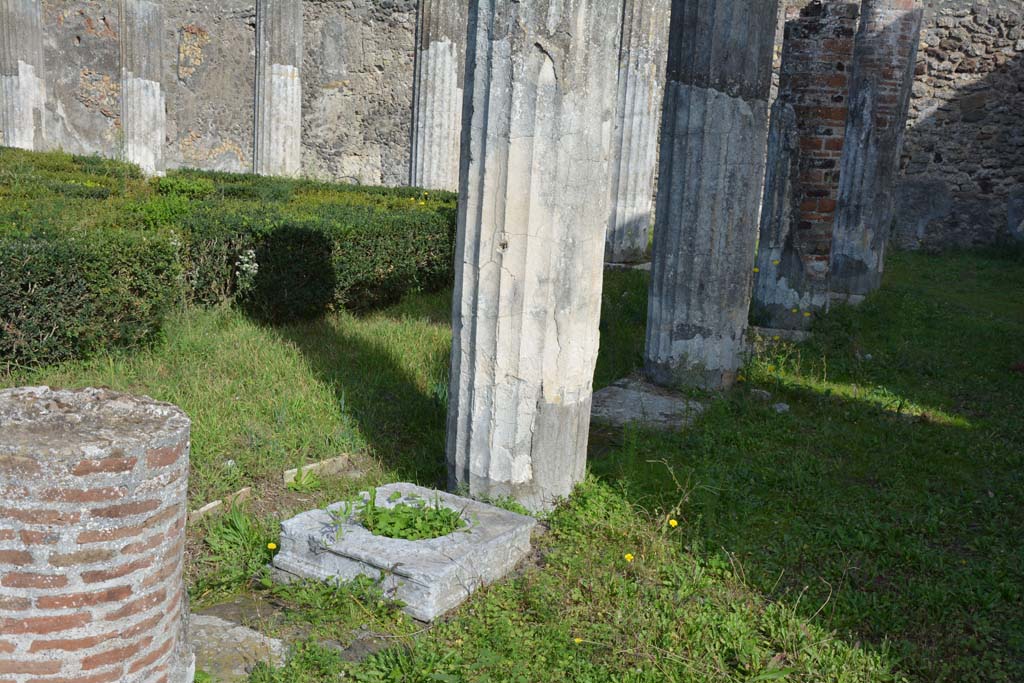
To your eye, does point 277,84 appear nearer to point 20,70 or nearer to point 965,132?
point 20,70

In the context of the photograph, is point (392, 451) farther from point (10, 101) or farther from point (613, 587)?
point (10, 101)

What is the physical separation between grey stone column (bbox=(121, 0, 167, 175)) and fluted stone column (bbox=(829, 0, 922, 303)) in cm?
956

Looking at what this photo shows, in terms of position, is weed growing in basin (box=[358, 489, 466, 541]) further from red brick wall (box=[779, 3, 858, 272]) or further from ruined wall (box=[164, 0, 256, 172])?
ruined wall (box=[164, 0, 256, 172])

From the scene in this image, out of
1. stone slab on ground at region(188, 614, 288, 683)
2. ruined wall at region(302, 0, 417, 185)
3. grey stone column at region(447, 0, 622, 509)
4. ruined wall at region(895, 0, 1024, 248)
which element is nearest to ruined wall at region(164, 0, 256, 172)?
ruined wall at region(302, 0, 417, 185)

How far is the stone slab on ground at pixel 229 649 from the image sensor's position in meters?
2.83

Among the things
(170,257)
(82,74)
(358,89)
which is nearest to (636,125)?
(170,257)

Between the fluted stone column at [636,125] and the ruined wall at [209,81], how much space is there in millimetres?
10300

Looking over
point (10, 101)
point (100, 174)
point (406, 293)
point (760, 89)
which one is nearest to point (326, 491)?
point (760, 89)

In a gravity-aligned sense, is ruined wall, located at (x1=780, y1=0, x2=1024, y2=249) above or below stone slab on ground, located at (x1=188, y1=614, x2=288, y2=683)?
above

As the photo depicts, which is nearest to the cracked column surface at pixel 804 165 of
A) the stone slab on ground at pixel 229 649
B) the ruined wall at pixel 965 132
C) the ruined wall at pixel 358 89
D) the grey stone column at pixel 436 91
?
the grey stone column at pixel 436 91

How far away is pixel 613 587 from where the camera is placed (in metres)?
3.43

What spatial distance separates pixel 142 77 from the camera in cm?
1375

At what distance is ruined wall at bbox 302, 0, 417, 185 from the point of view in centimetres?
1875

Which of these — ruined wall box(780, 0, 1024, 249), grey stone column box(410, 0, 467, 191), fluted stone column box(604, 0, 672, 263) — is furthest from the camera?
ruined wall box(780, 0, 1024, 249)
